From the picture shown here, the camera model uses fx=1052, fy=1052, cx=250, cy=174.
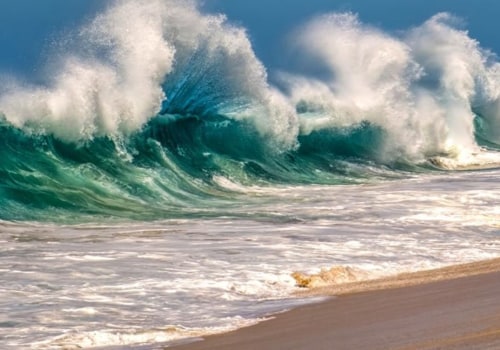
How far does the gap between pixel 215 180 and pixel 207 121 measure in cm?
408

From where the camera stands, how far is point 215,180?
57.5 ft

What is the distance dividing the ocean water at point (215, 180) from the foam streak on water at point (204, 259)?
27 mm

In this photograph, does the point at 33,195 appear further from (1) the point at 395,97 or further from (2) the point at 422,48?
(2) the point at 422,48

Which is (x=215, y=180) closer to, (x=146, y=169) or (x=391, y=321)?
(x=146, y=169)

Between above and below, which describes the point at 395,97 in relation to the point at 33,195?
above

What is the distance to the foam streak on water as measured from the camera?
6.49 m

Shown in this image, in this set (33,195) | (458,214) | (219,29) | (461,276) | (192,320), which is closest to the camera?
(192,320)

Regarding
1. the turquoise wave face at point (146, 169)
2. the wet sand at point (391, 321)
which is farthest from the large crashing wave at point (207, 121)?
the wet sand at point (391, 321)

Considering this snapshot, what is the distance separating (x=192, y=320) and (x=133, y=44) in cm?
1320

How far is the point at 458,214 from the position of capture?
1234 centimetres

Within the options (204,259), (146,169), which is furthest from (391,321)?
(146,169)

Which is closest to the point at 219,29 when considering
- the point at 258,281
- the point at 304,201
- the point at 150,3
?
the point at 150,3

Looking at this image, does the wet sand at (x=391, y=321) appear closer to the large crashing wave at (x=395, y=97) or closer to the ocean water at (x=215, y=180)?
the ocean water at (x=215, y=180)

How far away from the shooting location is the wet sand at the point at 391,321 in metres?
5.08
